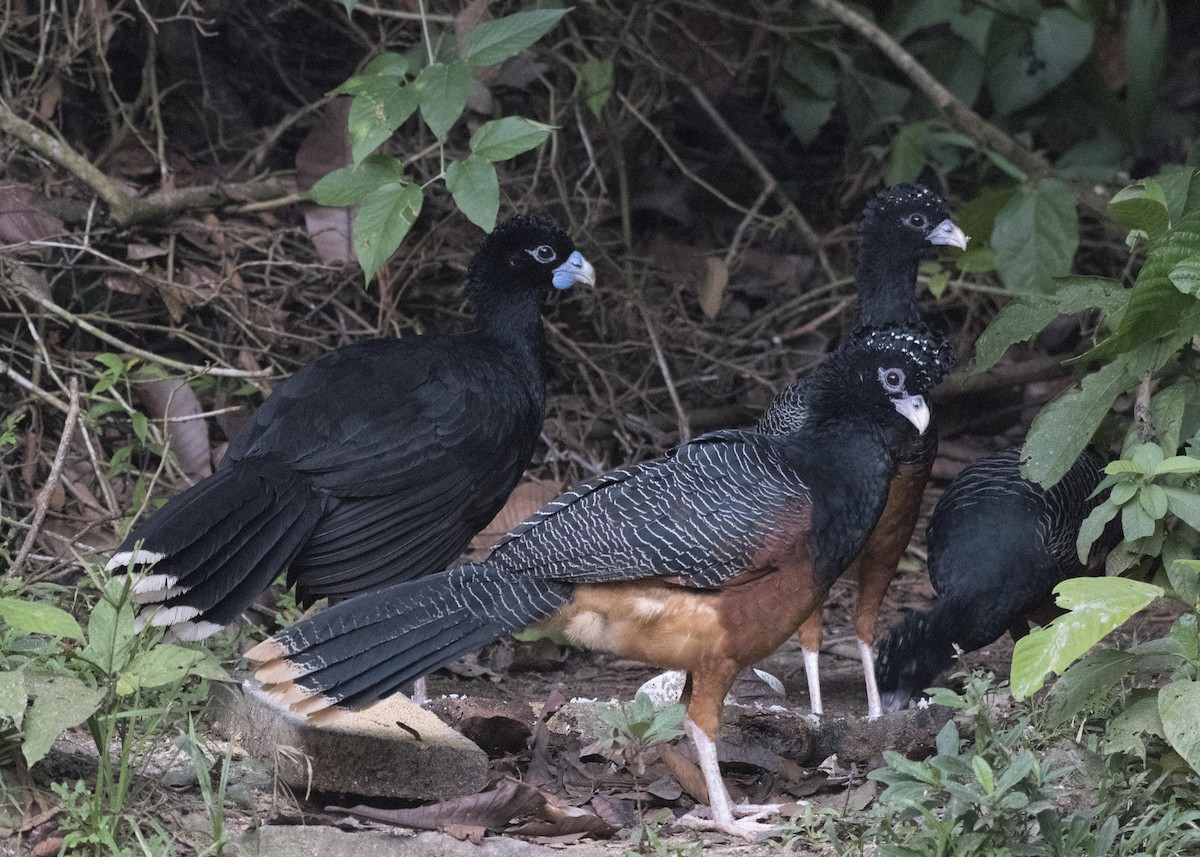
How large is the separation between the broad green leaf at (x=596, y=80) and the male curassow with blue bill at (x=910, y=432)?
175 cm

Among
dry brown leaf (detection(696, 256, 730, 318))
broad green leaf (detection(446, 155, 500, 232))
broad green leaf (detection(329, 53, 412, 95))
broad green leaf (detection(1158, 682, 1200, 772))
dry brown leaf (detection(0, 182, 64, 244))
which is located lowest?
dry brown leaf (detection(696, 256, 730, 318))

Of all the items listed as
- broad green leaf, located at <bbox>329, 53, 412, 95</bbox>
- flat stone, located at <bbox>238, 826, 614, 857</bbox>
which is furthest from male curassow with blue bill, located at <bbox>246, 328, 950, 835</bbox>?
broad green leaf, located at <bbox>329, 53, 412, 95</bbox>

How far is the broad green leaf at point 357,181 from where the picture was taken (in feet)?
15.4

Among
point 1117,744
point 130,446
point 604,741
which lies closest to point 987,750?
point 1117,744

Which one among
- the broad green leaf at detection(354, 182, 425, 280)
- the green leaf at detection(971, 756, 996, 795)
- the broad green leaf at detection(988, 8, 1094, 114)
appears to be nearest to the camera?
the green leaf at detection(971, 756, 996, 795)

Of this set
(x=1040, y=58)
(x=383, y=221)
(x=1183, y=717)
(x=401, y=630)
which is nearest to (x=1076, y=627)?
(x=1183, y=717)

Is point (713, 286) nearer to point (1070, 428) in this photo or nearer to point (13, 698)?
point (1070, 428)

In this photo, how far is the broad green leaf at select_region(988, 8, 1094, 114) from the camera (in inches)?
294

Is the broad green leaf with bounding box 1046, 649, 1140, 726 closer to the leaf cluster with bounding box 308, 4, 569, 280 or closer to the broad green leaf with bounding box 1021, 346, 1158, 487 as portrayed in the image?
the broad green leaf with bounding box 1021, 346, 1158, 487

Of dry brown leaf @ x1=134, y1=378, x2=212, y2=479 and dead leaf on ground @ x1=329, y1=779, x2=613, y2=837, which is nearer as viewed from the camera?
dead leaf on ground @ x1=329, y1=779, x2=613, y2=837

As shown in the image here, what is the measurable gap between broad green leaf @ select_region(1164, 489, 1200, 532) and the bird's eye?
2.66 feet

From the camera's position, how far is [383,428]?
472 centimetres

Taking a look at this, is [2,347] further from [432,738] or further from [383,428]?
[432,738]

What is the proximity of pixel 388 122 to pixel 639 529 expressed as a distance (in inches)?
65.0
